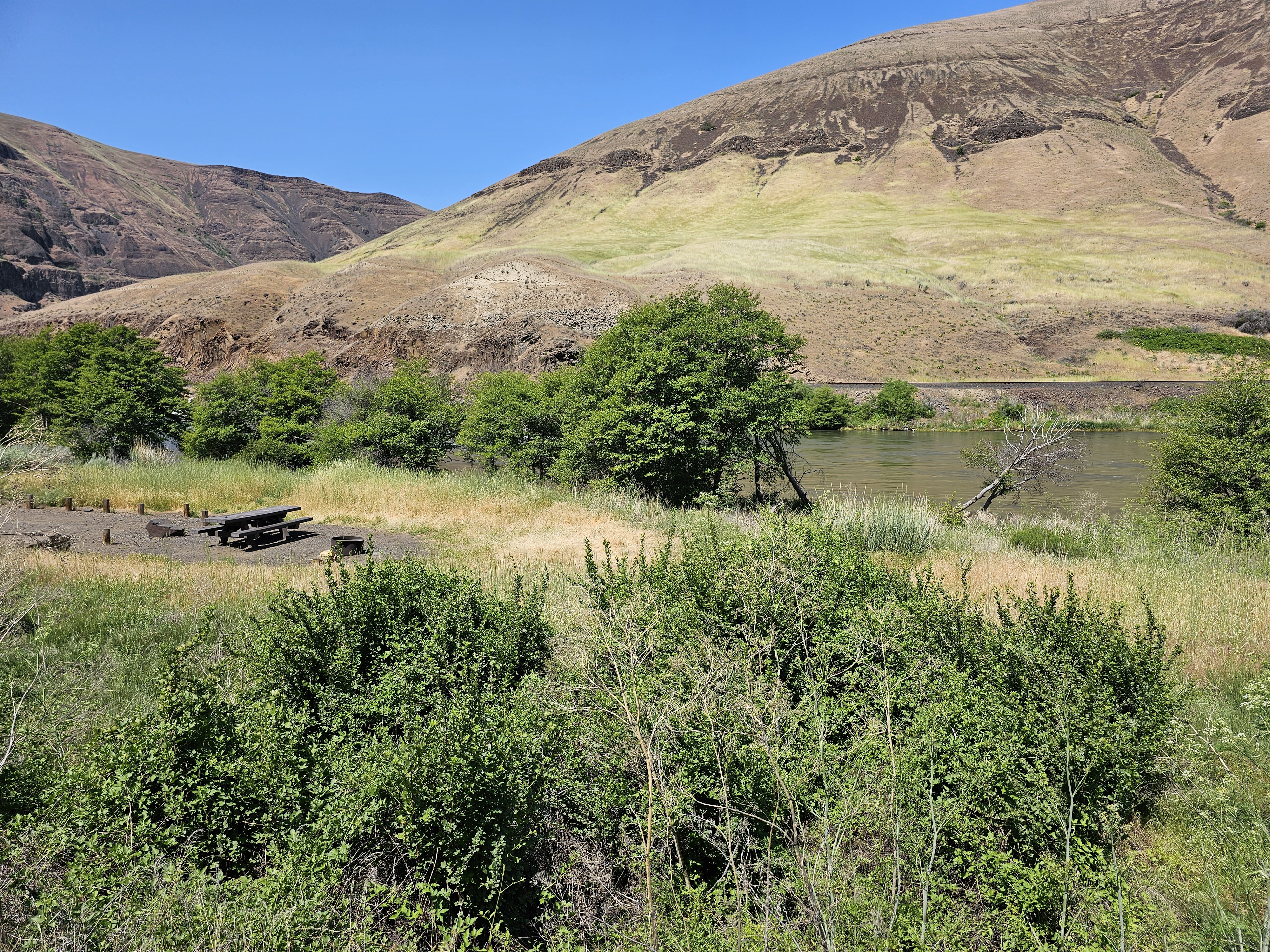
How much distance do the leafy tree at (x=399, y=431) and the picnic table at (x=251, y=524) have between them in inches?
294

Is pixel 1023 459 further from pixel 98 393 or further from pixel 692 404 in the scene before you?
pixel 98 393

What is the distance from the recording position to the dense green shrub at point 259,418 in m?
21.0

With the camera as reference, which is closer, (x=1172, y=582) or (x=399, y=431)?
(x=1172, y=582)

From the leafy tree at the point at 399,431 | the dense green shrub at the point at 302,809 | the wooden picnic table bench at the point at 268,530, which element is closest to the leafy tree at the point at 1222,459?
the dense green shrub at the point at 302,809

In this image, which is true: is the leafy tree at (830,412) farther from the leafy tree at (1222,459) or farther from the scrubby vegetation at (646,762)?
the scrubby vegetation at (646,762)

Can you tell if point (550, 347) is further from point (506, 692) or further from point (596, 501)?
point (506, 692)

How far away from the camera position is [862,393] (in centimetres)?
4134

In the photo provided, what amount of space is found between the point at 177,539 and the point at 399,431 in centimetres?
873

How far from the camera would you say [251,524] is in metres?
11.8

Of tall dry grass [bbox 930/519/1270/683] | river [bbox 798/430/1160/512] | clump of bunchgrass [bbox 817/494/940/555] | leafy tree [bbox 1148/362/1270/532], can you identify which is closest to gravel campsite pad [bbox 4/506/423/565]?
clump of bunchgrass [bbox 817/494/940/555]

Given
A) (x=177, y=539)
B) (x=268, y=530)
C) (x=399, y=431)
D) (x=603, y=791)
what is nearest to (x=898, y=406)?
(x=399, y=431)

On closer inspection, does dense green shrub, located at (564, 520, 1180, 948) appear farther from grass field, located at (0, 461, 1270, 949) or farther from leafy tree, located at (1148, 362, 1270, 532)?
leafy tree, located at (1148, 362, 1270, 532)

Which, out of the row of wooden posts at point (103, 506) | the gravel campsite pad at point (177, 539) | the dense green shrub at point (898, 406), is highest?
the dense green shrub at point (898, 406)

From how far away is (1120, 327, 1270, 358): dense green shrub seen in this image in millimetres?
45125
